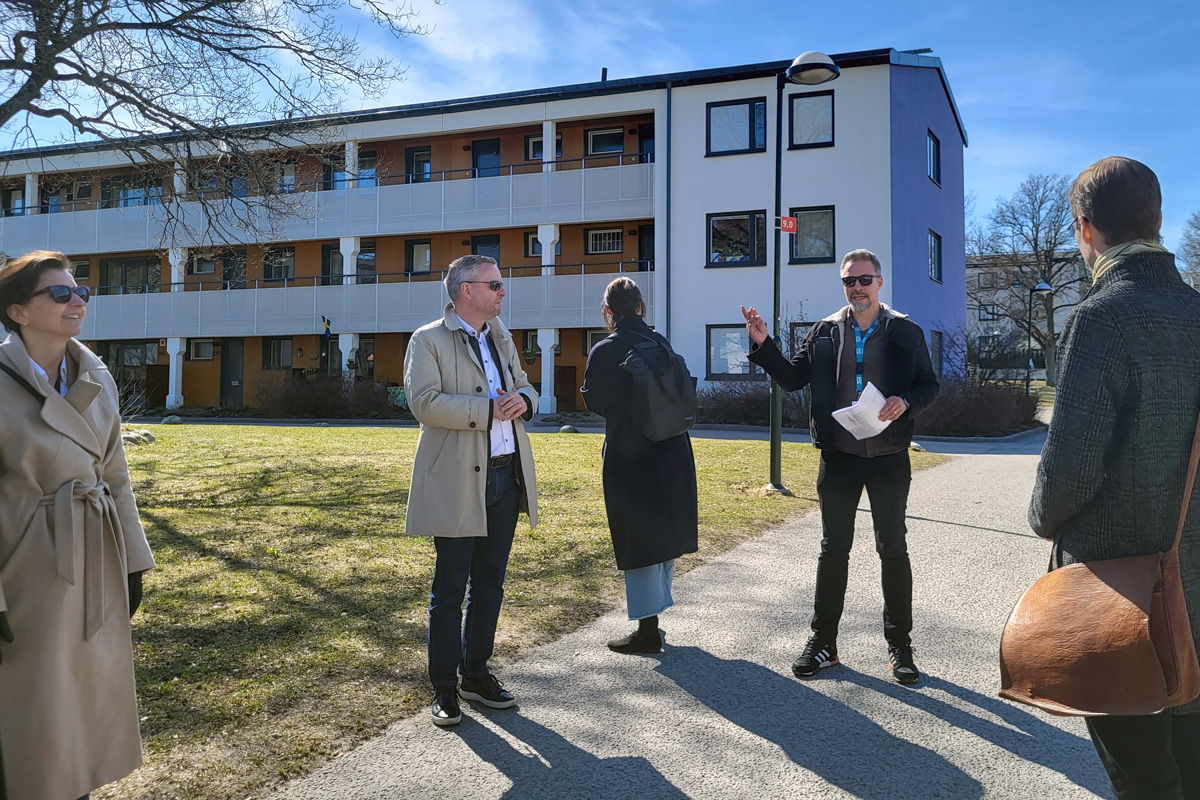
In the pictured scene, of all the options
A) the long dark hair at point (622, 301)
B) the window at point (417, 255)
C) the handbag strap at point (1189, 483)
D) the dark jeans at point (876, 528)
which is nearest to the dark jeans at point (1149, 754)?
the handbag strap at point (1189, 483)

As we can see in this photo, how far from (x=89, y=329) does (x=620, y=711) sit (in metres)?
34.8

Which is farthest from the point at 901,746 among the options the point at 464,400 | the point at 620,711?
the point at 464,400

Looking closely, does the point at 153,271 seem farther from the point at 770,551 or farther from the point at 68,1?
the point at 770,551

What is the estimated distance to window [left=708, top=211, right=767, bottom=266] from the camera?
82.3 feet

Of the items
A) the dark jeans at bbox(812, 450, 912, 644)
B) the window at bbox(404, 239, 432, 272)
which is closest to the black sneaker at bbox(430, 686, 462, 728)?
the dark jeans at bbox(812, 450, 912, 644)

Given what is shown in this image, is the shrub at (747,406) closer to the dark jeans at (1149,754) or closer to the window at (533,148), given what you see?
the window at (533,148)

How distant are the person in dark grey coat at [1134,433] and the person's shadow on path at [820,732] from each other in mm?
1004

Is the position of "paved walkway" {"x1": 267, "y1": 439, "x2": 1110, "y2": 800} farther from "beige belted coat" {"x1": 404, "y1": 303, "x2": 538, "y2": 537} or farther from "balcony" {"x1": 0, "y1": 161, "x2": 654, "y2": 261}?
"balcony" {"x1": 0, "y1": 161, "x2": 654, "y2": 261}

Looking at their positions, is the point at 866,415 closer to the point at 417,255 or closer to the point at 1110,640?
the point at 1110,640

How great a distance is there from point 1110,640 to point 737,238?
24.2 meters

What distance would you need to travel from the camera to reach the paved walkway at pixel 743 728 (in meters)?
3.20

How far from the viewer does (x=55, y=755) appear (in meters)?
2.52

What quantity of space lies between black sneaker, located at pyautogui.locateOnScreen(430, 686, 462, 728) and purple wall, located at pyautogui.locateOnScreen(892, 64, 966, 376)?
70.5 feet

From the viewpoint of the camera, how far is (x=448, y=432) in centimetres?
398
